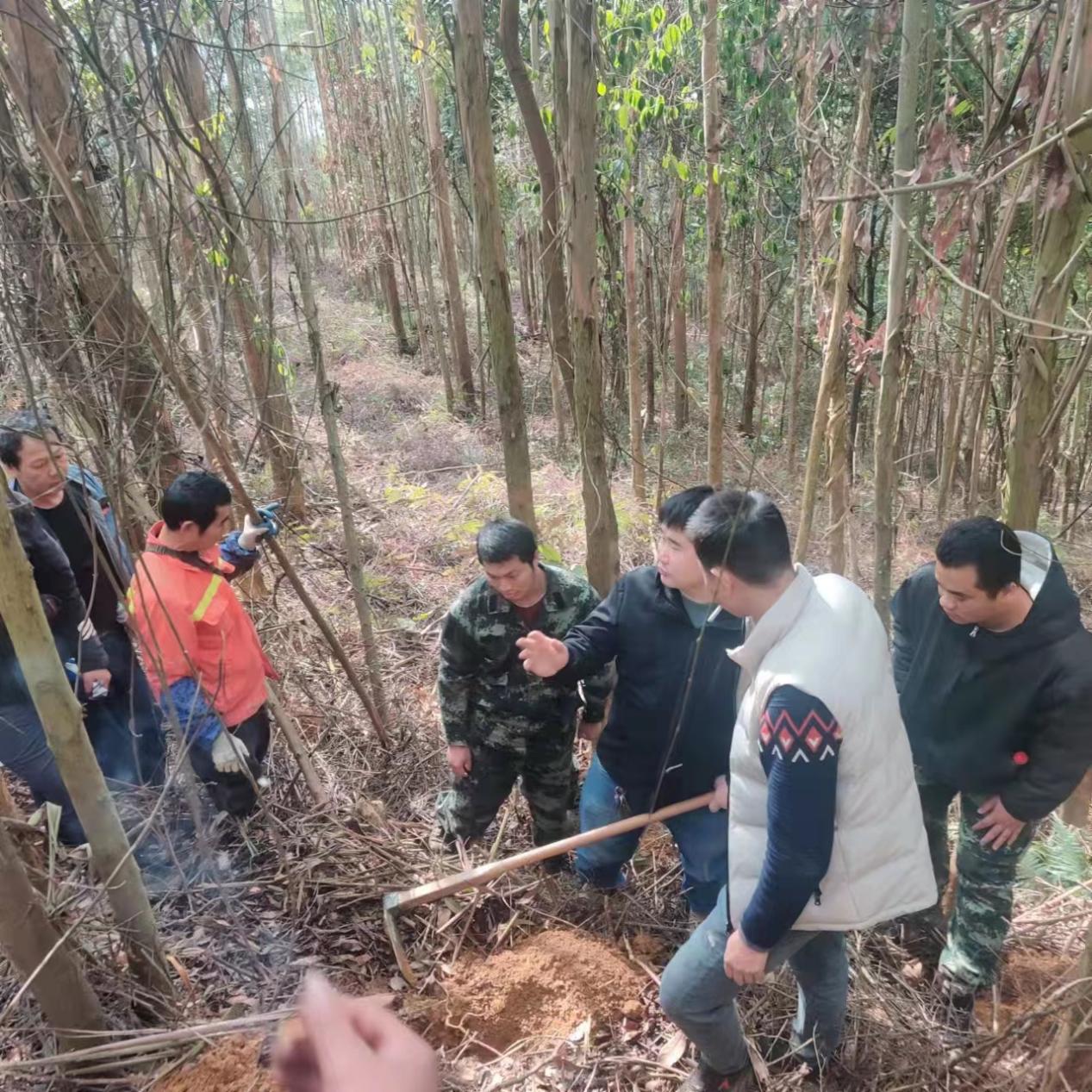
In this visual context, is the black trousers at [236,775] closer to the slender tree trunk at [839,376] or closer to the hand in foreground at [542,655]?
the hand in foreground at [542,655]

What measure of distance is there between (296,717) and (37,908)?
7.45 feet

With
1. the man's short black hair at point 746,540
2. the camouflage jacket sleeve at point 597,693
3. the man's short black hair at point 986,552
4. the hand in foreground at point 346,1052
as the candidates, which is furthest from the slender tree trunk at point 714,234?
the hand in foreground at point 346,1052

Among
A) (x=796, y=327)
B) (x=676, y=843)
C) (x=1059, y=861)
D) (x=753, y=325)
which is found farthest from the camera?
(x=753, y=325)

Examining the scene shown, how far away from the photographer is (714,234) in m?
4.55

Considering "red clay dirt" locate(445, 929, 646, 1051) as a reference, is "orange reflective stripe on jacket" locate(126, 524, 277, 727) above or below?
above

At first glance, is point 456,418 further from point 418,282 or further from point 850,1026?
point 850,1026

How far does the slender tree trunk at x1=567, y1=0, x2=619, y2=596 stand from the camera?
2.62 metres

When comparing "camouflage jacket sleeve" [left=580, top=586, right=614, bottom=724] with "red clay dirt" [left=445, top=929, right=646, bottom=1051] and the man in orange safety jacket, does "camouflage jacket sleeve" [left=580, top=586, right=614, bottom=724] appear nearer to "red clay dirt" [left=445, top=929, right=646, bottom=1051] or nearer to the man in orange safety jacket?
"red clay dirt" [left=445, top=929, right=646, bottom=1051]

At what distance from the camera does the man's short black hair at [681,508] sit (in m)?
2.34

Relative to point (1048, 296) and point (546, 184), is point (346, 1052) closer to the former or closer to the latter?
point (1048, 296)

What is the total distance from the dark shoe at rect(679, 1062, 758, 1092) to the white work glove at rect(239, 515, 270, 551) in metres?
2.31

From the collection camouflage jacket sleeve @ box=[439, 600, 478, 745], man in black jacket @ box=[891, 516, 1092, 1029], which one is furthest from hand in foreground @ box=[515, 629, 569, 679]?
man in black jacket @ box=[891, 516, 1092, 1029]

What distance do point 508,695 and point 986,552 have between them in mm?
1695

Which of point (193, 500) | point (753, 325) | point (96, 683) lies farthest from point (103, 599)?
point (753, 325)
